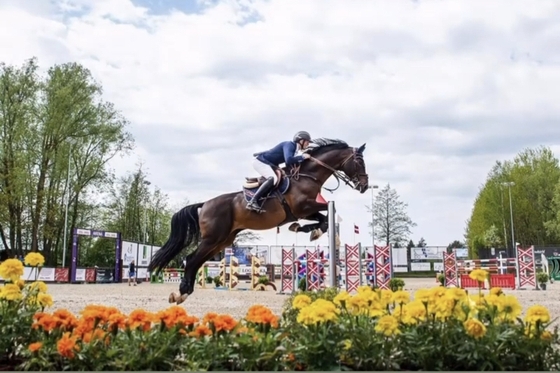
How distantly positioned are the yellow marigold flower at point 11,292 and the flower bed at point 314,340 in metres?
0.39

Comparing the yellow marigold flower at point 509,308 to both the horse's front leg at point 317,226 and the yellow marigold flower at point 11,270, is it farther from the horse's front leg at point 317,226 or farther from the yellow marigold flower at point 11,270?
the horse's front leg at point 317,226

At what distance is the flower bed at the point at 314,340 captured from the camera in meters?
2.70

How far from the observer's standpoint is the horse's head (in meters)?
7.20

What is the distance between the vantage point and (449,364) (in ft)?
9.00

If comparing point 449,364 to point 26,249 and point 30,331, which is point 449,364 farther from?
point 26,249

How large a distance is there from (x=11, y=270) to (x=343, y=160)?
182 inches

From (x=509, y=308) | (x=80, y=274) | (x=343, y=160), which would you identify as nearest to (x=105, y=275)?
(x=80, y=274)

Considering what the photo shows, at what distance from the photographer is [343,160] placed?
729cm

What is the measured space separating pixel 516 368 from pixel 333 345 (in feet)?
3.01

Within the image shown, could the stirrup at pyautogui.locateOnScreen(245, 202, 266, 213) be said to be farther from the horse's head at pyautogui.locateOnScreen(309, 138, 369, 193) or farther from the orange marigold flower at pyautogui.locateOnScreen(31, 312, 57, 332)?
the orange marigold flower at pyautogui.locateOnScreen(31, 312, 57, 332)

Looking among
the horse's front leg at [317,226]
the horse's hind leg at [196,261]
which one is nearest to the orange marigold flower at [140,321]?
the horse's front leg at [317,226]

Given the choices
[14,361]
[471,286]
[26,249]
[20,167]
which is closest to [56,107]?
[20,167]

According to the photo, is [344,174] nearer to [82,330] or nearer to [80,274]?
[82,330]

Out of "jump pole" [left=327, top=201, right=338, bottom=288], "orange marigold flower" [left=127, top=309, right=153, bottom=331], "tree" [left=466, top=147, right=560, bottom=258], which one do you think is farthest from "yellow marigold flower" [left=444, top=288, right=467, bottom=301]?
"tree" [left=466, top=147, right=560, bottom=258]
